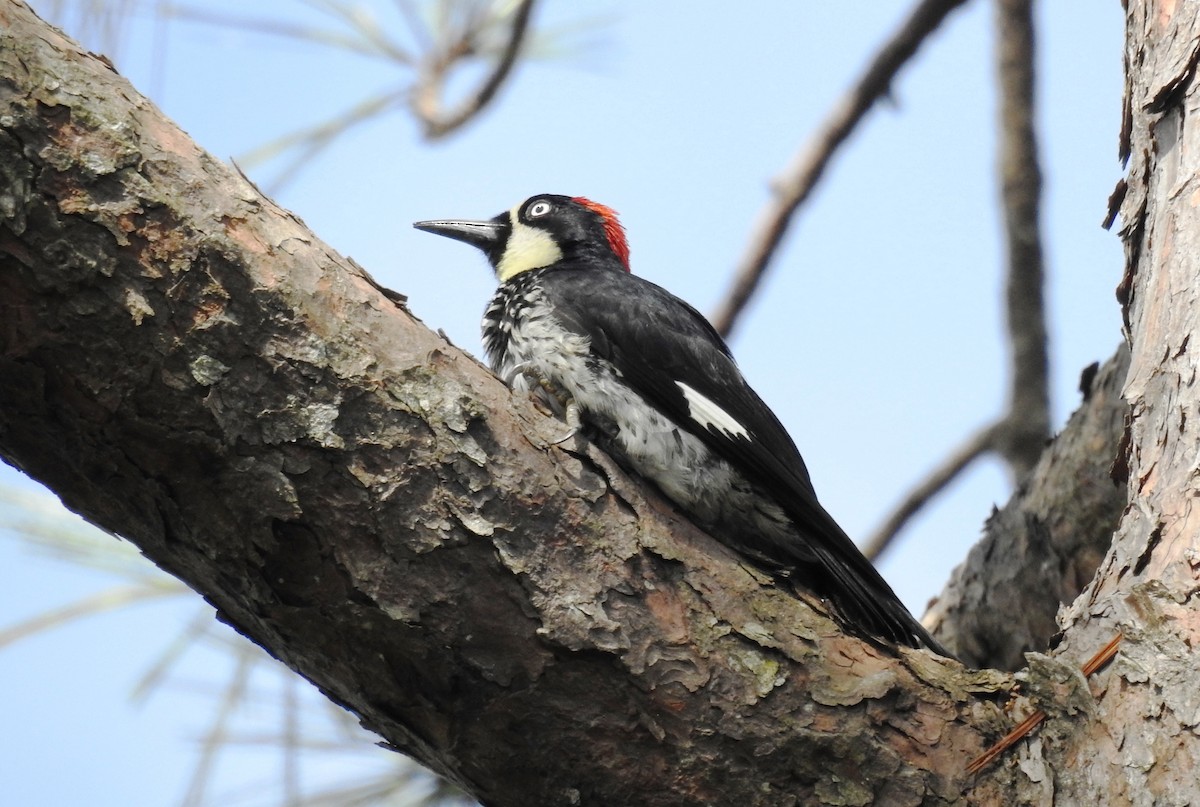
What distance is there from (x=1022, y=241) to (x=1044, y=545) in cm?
120

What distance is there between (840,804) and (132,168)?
1553 mm

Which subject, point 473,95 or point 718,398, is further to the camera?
point 473,95

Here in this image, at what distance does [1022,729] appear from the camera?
227 centimetres

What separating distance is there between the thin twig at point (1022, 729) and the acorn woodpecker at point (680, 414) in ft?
0.98

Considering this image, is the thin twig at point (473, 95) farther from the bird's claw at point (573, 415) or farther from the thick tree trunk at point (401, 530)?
the thick tree trunk at point (401, 530)

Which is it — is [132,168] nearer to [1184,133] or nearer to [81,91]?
[81,91]

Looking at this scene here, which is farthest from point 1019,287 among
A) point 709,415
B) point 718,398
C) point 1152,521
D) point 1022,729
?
point 1022,729

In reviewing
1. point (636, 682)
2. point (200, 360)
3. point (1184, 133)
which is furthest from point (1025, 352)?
point (200, 360)

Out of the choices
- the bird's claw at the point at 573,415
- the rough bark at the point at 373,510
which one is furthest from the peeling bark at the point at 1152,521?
the bird's claw at the point at 573,415

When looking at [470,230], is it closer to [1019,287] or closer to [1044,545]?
[1019,287]

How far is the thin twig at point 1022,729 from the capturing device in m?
2.24

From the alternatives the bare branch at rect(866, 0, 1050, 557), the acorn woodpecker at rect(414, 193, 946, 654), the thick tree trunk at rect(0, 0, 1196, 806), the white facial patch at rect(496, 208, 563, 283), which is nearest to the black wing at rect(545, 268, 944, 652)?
the acorn woodpecker at rect(414, 193, 946, 654)

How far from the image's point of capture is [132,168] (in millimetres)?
2086

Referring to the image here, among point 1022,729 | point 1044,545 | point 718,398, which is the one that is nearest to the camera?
point 1022,729
